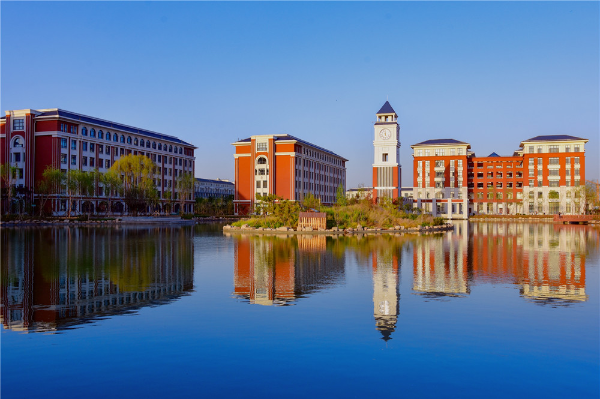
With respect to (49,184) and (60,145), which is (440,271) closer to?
(49,184)

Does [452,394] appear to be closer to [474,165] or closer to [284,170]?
[284,170]

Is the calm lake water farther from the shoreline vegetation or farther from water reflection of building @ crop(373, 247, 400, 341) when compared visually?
the shoreline vegetation

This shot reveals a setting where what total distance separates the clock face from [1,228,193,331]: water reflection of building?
44024 millimetres

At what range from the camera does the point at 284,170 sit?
3349 inches

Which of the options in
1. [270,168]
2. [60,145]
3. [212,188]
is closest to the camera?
[60,145]

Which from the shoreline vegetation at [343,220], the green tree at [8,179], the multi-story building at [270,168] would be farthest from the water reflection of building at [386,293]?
the multi-story building at [270,168]

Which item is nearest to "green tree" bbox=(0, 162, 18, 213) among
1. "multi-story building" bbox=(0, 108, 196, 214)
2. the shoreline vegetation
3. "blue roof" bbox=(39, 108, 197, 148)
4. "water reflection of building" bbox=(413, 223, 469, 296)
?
"multi-story building" bbox=(0, 108, 196, 214)

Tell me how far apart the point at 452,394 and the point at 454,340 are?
7.65 ft

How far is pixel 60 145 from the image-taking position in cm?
6800

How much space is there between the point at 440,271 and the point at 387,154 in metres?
48.3

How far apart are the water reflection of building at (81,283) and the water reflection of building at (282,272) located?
1870 mm

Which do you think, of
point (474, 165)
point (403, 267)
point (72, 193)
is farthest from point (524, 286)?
point (474, 165)

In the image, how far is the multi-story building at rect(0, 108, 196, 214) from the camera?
67188mm

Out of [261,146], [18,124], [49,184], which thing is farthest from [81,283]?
[261,146]
